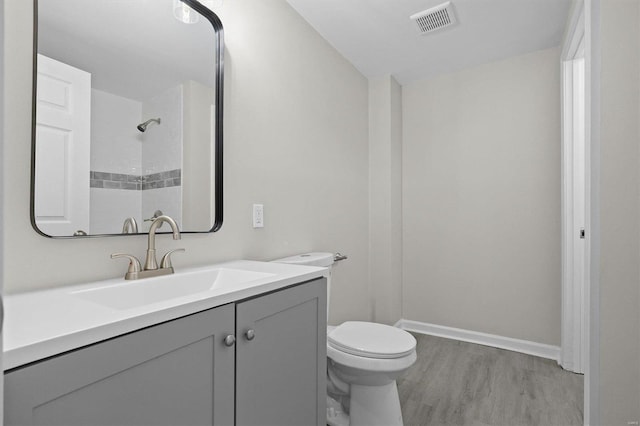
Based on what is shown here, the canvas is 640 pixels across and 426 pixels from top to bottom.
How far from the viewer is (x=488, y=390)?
1941 mm

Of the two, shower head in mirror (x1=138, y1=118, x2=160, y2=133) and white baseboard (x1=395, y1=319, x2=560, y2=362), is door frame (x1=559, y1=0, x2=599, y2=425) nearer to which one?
white baseboard (x1=395, y1=319, x2=560, y2=362)

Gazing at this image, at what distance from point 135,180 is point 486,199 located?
96.0 inches

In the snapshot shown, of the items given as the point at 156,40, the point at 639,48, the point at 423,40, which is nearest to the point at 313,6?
the point at 423,40

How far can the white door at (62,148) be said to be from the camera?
97 centimetres

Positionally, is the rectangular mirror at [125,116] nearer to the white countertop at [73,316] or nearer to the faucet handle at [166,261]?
the faucet handle at [166,261]

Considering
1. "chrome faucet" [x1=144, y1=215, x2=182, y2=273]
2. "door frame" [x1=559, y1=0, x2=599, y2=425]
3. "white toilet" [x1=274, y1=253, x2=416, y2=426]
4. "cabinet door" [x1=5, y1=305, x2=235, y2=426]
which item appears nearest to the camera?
"cabinet door" [x1=5, y1=305, x2=235, y2=426]

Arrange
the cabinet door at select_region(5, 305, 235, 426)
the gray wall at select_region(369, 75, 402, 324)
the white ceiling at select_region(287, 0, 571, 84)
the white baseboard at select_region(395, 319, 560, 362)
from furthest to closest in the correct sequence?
the gray wall at select_region(369, 75, 402, 324) → the white baseboard at select_region(395, 319, 560, 362) → the white ceiling at select_region(287, 0, 571, 84) → the cabinet door at select_region(5, 305, 235, 426)

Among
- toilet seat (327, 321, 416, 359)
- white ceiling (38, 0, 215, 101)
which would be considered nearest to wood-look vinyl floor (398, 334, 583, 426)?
toilet seat (327, 321, 416, 359)

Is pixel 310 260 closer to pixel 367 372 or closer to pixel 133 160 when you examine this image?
pixel 367 372

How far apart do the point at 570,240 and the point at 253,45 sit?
2227 mm

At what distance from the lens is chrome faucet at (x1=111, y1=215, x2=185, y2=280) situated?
3.60ft

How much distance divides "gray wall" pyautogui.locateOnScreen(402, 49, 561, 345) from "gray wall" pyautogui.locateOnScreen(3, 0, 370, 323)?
1.67 feet

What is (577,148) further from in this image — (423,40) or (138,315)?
(138,315)

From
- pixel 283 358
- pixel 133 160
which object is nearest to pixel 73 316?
pixel 283 358
